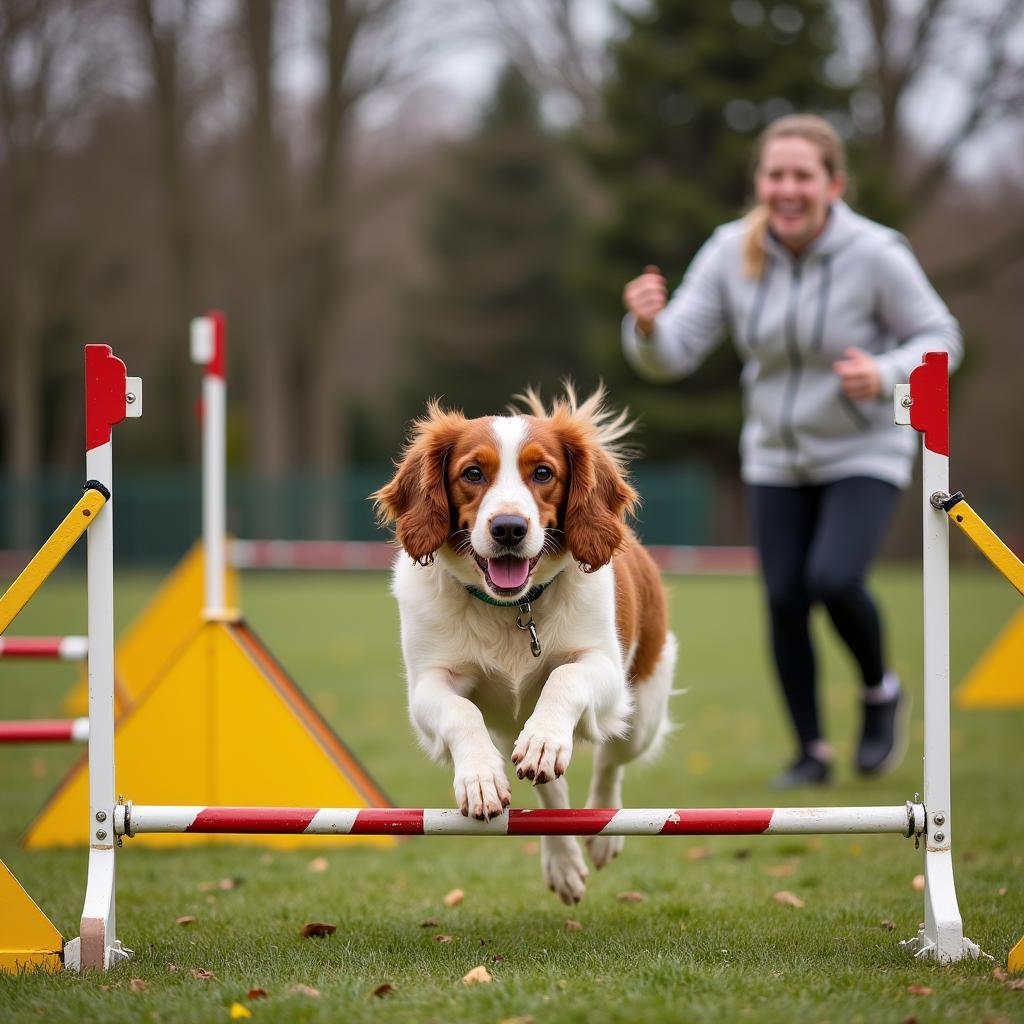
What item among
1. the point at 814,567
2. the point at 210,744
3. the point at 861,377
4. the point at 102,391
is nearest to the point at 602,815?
the point at 102,391

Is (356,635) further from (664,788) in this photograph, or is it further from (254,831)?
(254,831)

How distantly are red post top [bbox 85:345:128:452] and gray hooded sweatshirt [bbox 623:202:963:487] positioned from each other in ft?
8.08

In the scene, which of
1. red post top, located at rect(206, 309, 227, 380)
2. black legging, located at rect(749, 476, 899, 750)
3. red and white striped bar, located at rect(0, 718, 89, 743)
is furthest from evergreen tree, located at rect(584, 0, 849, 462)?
red and white striped bar, located at rect(0, 718, 89, 743)

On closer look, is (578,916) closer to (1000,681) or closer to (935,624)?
(935,624)

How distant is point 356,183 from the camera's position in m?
32.2

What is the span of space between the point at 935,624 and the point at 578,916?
4.61ft

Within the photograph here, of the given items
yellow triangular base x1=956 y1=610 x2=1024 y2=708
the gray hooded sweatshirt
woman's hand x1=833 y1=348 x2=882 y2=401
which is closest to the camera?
woman's hand x1=833 y1=348 x2=882 y2=401

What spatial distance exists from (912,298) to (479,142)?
30.0 meters

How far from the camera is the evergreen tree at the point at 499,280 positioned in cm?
3622

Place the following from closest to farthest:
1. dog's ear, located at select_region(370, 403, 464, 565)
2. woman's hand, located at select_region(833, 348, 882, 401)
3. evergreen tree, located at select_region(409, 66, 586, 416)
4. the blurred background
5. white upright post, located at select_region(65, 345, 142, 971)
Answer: white upright post, located at select_region(65, 345, 142, 971) < dog's ear, located at select_region(370, 403, 464, 565) < woman's hand, located at select_region(833, 348, 882, 401) < the blurred background < evergreen tree, located at select_region(409, 66, 586, 416)

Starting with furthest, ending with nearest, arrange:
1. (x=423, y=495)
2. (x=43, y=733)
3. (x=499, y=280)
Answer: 1. (x=499, y=280)
2. (x=43, y=733)
3. (x=423, y=495)

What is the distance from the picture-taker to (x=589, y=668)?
3.71 meters

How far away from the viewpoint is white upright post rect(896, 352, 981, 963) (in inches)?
137

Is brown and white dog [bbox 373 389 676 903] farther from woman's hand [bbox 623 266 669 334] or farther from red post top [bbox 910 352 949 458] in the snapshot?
woman's hand [bbox 623 266 669 334]
